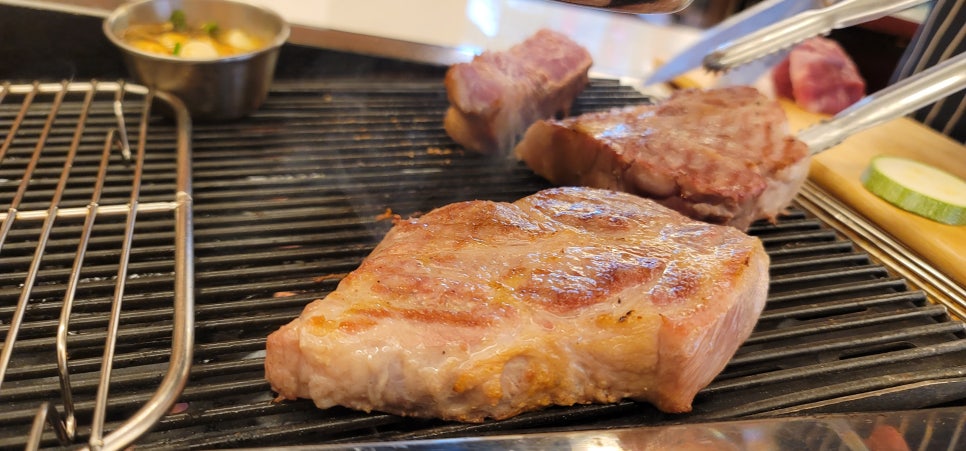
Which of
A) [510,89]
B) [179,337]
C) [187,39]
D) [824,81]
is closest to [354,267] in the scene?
[179,337]

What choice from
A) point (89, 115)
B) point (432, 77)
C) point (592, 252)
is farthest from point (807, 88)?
A: point (89, 115)

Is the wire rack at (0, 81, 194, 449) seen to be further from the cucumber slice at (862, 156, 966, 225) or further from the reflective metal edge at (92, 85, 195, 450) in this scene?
the cucumber slice at (862, 156, 966, 225)

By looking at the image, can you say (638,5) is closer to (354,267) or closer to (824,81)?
(354,267)

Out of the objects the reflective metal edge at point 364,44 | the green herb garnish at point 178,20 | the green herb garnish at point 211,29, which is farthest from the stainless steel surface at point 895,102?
the green herb garnish at point 178,20

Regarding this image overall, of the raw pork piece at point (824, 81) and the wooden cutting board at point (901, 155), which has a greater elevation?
the raw pork piece at point (824, 81)

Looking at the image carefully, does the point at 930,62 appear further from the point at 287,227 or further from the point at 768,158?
the point at 287,227

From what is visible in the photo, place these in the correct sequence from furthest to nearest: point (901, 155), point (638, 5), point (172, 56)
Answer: point (901, 155), point (172, 56), point (638, 5)

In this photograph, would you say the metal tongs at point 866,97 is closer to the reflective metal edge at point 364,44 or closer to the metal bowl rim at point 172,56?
the reflective metal edge at point 364,44
